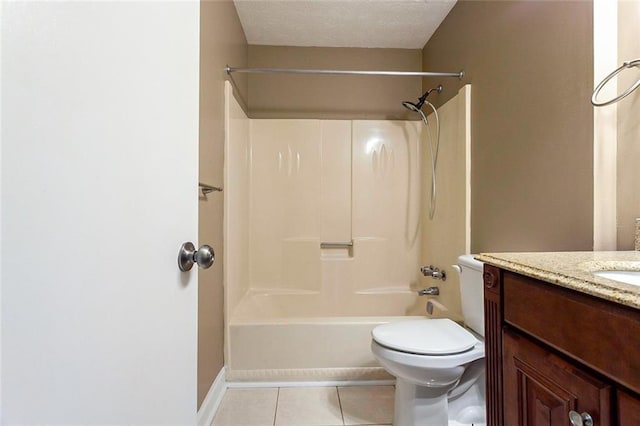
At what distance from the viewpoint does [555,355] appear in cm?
64

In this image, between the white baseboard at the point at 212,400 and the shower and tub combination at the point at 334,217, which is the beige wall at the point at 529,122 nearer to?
the shower and tub combination at the point at 334,217

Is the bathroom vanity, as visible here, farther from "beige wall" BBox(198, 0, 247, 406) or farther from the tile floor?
"beige wall" BBox(198, 0, 247, 406)

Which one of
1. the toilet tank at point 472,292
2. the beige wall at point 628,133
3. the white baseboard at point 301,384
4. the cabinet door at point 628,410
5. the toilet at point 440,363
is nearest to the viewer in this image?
the cabinet door at point 628,410

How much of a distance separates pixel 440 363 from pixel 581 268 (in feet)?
2.44

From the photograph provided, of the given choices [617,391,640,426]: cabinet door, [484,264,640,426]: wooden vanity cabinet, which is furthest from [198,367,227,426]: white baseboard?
[617,391,640,426]: cabinet door

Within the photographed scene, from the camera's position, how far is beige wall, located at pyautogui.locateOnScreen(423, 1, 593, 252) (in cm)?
109

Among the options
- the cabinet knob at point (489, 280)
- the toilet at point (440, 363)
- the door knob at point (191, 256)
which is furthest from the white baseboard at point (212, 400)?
the cabinet knob at point (489, 280)

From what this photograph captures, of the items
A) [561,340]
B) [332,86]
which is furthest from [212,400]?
[332,86]

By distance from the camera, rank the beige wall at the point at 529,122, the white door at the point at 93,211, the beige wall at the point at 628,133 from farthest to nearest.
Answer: the beige wall at the point at 529,122, the beige wall at the point at 628,133, the white door at the point at 93,211

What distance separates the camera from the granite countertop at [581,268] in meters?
0.51

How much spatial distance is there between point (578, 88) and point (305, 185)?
190 cm

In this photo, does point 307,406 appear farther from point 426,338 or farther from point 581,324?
point 581,324

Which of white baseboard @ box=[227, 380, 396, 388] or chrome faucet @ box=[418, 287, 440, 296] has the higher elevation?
chrome faucet @ box=[418, 287, 440, 296]

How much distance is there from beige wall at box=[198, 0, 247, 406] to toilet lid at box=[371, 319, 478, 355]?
2.87ft
